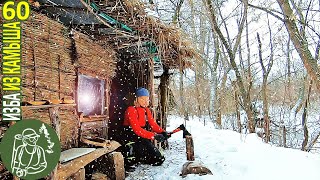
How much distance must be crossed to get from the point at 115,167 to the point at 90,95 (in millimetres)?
1793

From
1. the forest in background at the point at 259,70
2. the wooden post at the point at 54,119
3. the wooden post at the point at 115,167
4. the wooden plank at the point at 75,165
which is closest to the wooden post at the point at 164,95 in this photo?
the forest in background at the point at 259,70

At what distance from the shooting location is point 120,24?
14.6 ft

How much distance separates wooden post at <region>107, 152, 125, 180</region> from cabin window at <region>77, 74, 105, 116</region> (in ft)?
3.75

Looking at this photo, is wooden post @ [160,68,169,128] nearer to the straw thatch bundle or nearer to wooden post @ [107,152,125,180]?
the straw thatch bundle

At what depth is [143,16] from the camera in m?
4.23

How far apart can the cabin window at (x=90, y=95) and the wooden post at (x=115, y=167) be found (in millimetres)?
1142

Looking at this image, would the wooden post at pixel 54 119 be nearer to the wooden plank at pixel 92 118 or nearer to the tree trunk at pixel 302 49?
the wooden plank at pixel 92 118

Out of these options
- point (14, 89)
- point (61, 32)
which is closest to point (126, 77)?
point (61, 32)

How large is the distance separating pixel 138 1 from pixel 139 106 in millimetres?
2822

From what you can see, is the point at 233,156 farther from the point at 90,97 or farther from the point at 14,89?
the point at 14,89

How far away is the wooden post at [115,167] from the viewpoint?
495 centimetres

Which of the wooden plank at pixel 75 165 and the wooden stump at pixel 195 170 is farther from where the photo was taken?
the wooden stump at pixel 195 170

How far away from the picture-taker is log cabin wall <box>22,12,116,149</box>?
3.96 meters

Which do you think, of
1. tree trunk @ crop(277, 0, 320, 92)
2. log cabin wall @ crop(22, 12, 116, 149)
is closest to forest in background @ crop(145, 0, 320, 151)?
tree trunk @ crop(277, 0, 320, 92)
